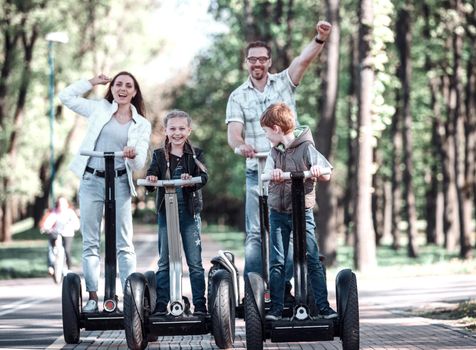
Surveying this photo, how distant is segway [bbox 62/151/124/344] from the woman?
0.20 m

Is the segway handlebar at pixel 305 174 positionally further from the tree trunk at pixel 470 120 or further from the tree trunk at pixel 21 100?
the tree trunk at pixel 21 100

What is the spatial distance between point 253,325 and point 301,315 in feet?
1.17

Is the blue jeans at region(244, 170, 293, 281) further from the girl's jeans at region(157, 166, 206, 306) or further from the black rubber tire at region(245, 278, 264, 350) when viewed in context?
the black rubber tire at region(245, 278, 264, 350)

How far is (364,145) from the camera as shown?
24.2 meters

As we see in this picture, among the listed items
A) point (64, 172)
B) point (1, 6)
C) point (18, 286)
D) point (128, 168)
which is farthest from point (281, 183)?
point (64, 172)

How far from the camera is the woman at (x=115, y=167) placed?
10656mm

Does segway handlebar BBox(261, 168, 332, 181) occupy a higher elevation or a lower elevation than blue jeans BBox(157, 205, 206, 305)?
higher

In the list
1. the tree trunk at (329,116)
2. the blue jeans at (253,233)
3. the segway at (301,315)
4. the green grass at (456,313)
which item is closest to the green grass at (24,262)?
the tree trunk at (329,116)

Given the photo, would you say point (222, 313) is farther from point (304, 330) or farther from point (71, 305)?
point (71, 305)

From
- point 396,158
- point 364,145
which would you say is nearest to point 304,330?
point 364,145

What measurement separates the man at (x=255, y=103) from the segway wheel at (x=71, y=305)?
4.68 feet

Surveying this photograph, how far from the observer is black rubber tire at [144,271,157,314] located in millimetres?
9899

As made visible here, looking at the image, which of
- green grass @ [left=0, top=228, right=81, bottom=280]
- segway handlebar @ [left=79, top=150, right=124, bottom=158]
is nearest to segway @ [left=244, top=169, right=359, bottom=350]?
segway handlebar @ [left=79, top=150, right=124, bottom=158]

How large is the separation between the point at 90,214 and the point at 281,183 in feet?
6.97
